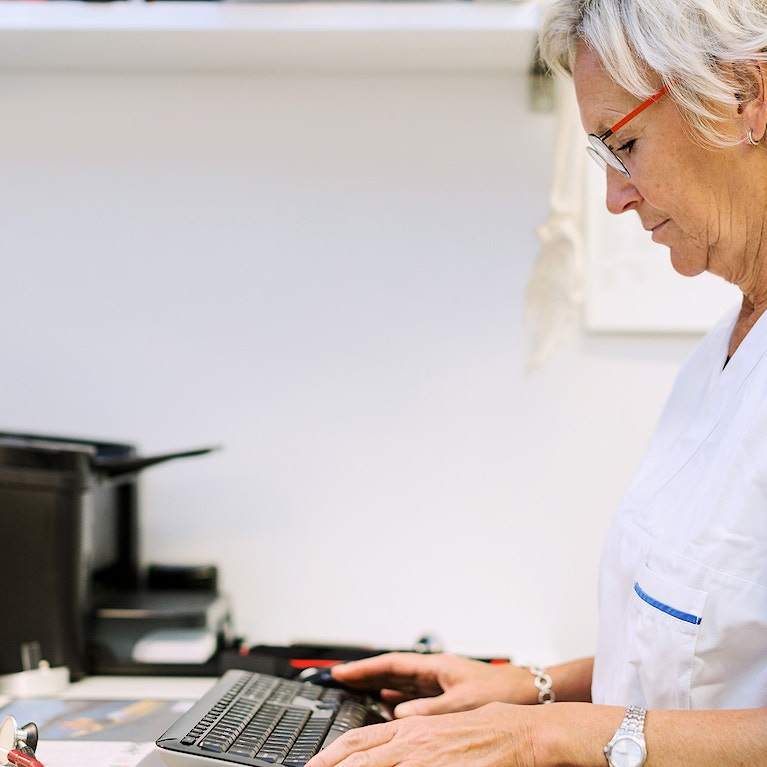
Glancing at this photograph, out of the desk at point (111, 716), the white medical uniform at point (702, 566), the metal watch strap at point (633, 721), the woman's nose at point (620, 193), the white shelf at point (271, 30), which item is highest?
the white shelf at point (271, 30)

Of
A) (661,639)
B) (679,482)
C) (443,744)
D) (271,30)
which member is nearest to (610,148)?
(679,482)

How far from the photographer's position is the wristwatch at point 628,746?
756mm

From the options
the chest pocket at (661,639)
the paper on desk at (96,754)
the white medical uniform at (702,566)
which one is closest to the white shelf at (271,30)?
the white medical uniform at (702,566)

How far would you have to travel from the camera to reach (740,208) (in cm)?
92

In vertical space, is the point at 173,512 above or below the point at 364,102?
below

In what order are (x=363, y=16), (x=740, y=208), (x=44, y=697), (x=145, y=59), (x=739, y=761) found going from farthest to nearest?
(x=145, y=59), (x=363, y=16), (x=44, y=697), (x=740, y=208), (x=739, y=761)

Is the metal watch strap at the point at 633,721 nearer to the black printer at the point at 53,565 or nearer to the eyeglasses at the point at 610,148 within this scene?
the eyeglasses at the point at 610,148

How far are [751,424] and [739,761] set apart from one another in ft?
0.96

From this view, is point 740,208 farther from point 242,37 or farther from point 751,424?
point 242,37

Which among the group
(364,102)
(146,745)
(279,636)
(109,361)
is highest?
(364,102)

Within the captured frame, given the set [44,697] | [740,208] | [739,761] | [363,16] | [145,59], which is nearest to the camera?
[739,761]

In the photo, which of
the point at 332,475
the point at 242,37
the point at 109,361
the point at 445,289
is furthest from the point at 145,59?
the point at 332,475

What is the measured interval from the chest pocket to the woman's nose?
401 mm

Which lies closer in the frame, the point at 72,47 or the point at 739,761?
the point at 739,761
